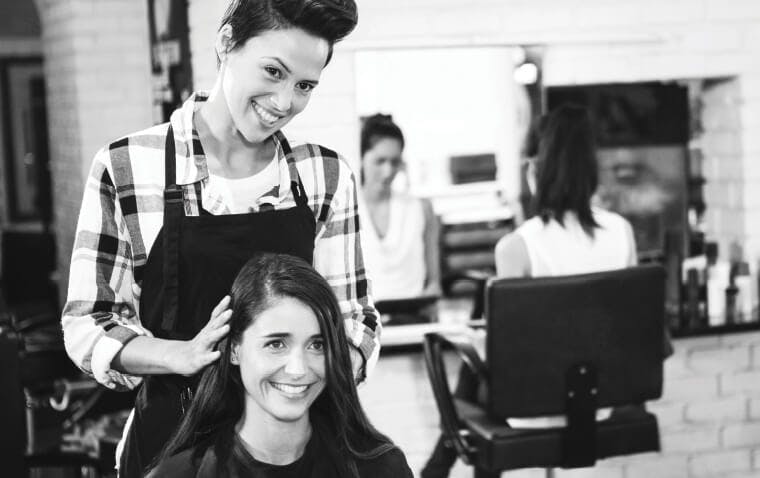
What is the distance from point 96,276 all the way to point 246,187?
26 cm

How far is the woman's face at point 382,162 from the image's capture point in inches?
126

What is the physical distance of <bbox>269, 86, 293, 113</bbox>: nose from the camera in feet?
5.09

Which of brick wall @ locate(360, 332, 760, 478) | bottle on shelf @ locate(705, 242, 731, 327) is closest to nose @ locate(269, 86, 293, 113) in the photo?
brick wall @ locate(360, 332, 760, 478)

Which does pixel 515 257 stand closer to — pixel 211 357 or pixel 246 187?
pixel 246 187

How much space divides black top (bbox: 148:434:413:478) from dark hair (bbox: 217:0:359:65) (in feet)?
2.05

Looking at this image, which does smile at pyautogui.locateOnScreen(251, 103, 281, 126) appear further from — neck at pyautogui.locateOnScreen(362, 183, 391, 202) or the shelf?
the shelf

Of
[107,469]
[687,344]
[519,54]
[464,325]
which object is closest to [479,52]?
[519,54]

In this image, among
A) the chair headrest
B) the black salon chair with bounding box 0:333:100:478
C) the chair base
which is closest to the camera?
the black salon chair with bounding box 0:333:100:478

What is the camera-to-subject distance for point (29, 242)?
581 centimetres

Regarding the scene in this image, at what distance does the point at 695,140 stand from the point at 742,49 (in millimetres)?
326

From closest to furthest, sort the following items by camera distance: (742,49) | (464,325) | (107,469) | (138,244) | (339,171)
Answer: (138,244)
(339,171)
(107,469)
(464,325)
(742,49)

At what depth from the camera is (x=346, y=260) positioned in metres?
1.75

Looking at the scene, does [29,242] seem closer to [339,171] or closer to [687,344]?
[687,344]

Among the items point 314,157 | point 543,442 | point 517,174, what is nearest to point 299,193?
point 314,157
